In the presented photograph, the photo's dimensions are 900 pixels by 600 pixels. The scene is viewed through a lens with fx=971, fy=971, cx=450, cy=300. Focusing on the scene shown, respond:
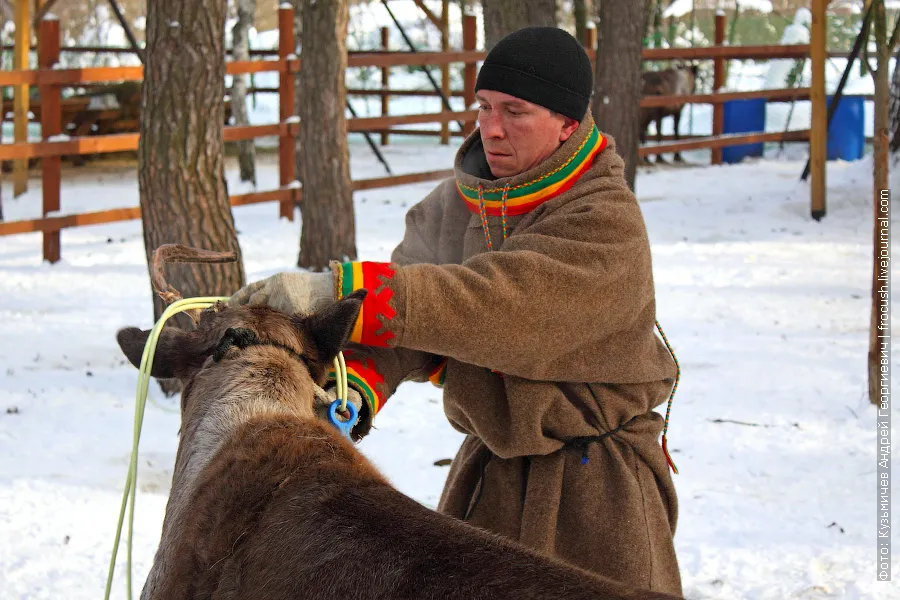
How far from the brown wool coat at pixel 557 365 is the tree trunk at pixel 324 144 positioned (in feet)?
19.2

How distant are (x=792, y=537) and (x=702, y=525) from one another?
362mm

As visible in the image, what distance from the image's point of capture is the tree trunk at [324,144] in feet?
26.8

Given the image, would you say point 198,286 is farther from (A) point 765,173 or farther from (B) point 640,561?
(A) point 765,173

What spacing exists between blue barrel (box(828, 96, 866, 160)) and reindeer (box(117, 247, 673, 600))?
46.4ft

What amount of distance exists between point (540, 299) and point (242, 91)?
37.7 ft

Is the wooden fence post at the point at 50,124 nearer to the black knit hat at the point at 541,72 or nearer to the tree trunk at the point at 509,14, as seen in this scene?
the tree trunk at the point at 509,14

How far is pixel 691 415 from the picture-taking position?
209 inches

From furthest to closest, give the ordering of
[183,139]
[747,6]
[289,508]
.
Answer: [747,6] → [183,139] → [289,508]

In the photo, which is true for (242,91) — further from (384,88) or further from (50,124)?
(50,124)

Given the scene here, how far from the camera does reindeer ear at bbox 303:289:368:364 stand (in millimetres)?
1862

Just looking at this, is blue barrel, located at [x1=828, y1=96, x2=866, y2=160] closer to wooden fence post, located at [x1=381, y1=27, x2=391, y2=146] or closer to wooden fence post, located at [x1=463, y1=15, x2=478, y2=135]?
wooden fence post, located at [x1=463, y1=15, x2=478, y2=135]

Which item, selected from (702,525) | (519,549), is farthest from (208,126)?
(519,549)

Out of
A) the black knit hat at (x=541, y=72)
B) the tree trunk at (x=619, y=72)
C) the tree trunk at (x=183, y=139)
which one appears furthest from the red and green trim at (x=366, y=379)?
the tree trunk at (x=619, y=72)

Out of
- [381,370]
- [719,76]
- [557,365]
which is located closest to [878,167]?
[557,365]
